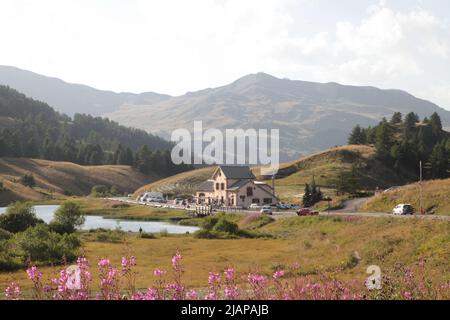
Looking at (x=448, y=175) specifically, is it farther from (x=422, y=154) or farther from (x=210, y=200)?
(x=210, y=200)

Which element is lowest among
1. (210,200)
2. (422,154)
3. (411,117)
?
(210,200)

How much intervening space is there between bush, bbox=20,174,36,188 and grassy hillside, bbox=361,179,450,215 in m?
137

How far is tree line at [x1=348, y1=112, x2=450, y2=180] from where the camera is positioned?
470 feet

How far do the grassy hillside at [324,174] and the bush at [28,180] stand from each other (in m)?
41.1

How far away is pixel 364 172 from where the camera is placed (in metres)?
153

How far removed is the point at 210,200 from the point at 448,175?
65.6m

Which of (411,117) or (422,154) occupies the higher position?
(411,117)

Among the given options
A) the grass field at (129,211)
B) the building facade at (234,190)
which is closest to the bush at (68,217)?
the grass field at (129,211)

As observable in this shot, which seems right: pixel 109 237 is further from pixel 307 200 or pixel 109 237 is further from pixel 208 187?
pixel 208 187

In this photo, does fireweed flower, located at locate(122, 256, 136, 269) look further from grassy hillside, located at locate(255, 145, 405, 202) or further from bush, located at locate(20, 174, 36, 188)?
bush, located at locate(20, 174, 36, 188)

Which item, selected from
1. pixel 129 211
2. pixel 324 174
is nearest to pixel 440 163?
pixel 324 174

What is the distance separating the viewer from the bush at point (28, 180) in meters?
186

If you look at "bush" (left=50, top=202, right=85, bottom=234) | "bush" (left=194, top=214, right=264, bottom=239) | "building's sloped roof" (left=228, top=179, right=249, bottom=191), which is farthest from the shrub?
"building's sloped roof" (left=228, top=179, right=249, bottom=191)
